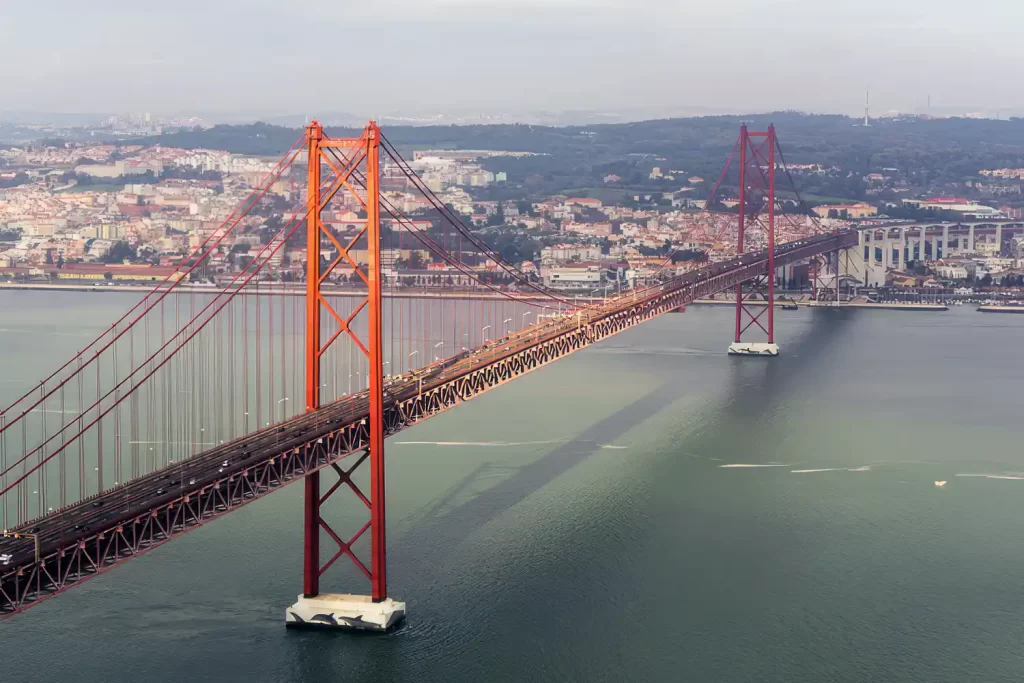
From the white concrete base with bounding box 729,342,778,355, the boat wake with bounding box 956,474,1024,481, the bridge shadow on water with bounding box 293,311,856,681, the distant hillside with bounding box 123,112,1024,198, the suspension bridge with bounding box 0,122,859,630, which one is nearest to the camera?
the suspension bridge with bounding box 0,122,859,630

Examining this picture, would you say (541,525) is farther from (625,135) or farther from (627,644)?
(625,135)

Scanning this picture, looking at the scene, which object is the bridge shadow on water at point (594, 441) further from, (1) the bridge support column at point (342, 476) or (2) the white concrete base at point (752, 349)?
(1) the bridge support column at point (342, 476)

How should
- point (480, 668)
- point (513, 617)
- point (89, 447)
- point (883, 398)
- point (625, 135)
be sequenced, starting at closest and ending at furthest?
point (480, 668)
point (513, 617)
point (89, 447)
point (883, 398)
point (625, 135)

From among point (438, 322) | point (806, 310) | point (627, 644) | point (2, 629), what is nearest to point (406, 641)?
point (627, 644)

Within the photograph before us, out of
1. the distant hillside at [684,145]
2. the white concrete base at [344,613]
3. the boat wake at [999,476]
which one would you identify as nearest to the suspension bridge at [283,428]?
the white concrete base at [344,613]

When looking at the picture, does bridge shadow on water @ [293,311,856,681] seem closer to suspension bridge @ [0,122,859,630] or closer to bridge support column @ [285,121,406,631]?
bridge support column @ [285,121,406,631]

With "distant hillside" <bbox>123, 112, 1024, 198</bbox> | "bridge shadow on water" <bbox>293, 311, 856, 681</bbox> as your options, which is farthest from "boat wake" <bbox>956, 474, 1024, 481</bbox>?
"distant hillside" <bbox>123, 112, 1024, 198</bbox>
